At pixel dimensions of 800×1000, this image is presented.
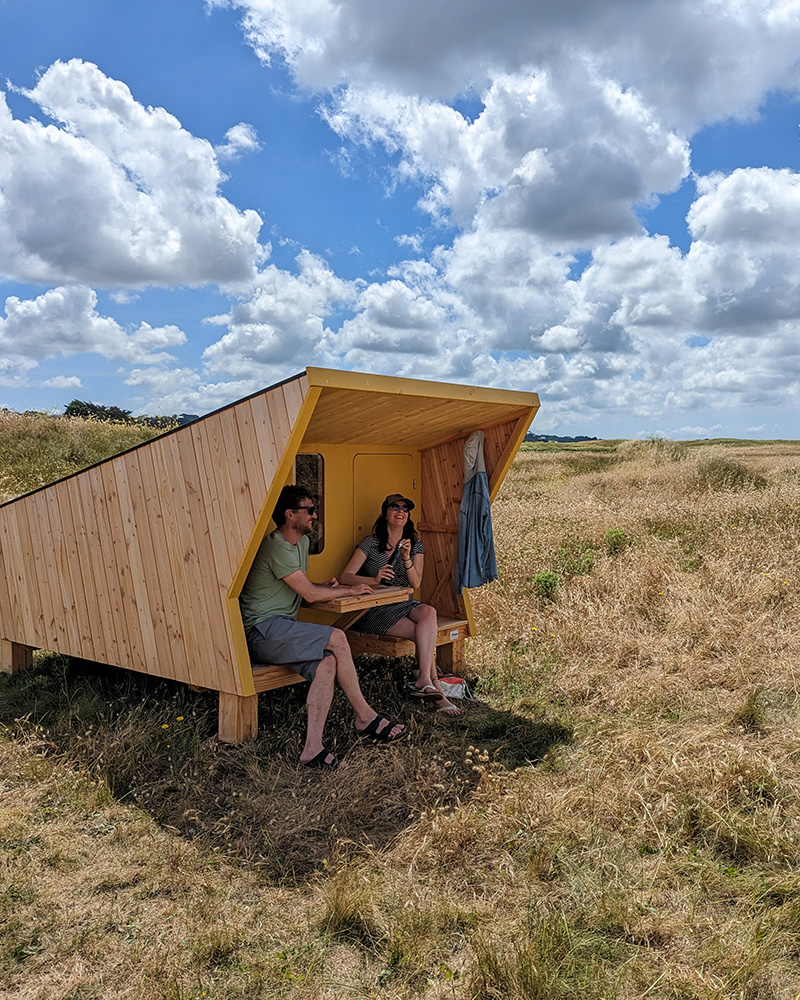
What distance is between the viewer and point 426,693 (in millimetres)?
6508

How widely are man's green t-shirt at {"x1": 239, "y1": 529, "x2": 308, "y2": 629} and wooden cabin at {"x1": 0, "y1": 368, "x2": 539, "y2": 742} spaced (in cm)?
24

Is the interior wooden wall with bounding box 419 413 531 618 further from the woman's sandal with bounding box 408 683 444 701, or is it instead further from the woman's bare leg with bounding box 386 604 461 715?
the woman's sandal with bounding box 408 683 444 701

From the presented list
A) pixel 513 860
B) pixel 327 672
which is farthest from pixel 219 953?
pixel 327 672

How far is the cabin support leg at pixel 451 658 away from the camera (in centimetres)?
743

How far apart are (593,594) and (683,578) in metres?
1.00

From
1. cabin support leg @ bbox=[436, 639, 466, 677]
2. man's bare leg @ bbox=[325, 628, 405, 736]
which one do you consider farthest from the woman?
man's bare leg @ bbox=[325, 628, 405, 736]

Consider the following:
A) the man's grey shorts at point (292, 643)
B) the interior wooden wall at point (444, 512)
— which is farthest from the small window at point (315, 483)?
the interior wooden wall at point (444, 512)

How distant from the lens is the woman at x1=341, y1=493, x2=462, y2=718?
21.7 ft

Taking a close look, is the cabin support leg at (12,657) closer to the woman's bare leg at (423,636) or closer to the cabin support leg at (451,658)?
the woman's bare leg at (423,636)

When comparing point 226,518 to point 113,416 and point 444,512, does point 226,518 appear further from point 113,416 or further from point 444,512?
point 113,416

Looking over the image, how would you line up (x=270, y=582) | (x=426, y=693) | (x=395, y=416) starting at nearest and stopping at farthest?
(x=270, y=582) → (x=395, y=416) → (x=426, y=693)

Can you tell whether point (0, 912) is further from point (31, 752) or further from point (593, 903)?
point (593, 903)

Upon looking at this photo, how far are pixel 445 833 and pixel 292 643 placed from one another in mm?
1855

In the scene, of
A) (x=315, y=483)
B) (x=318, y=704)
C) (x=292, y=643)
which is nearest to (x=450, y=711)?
(x=318, y=704)
